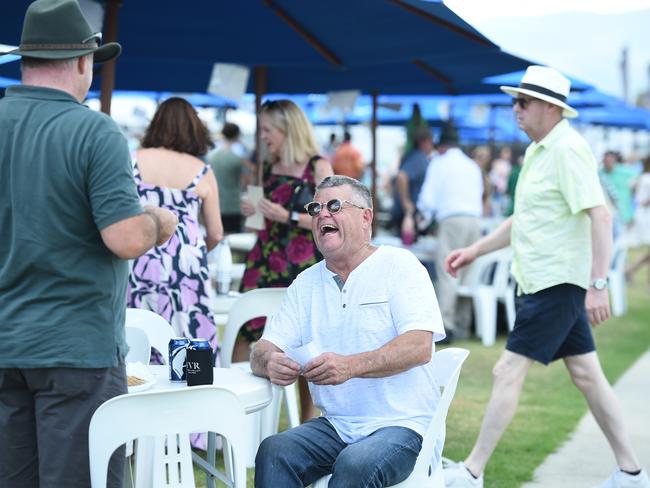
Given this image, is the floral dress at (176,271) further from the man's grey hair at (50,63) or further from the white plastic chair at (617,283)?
the white plastic chair at (617,283)

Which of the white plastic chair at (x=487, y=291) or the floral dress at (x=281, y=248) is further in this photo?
the white plastic chair at (x=487, y=291)

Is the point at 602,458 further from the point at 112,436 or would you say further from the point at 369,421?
the point at 112,436

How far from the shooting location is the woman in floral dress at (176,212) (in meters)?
5.09

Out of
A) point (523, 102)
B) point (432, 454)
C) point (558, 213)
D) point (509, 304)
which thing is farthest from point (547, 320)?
point (509, 304)

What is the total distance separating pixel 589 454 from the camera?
582 cm

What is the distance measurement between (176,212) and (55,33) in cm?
227

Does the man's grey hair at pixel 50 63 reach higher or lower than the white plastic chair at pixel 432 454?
higher

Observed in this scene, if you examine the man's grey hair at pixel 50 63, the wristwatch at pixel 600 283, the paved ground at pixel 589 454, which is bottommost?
the paved ground at pixel 589 454

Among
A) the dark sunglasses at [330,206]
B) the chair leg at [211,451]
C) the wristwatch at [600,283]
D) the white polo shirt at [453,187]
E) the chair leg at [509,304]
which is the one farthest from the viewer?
the chair leg at [509,304]

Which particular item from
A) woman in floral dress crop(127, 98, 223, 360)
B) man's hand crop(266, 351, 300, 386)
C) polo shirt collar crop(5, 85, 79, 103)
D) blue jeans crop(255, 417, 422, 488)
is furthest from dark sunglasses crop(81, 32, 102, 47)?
woman in floral dress crop(127, 98, 223, 360)

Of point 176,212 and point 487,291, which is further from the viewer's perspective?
point 487,291

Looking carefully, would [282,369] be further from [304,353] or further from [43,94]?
[43,94]

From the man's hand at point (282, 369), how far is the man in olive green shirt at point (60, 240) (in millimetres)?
775

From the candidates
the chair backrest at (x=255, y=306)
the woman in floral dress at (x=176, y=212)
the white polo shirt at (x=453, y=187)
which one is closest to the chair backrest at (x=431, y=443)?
the chair backrest at (x=255, y=306)
